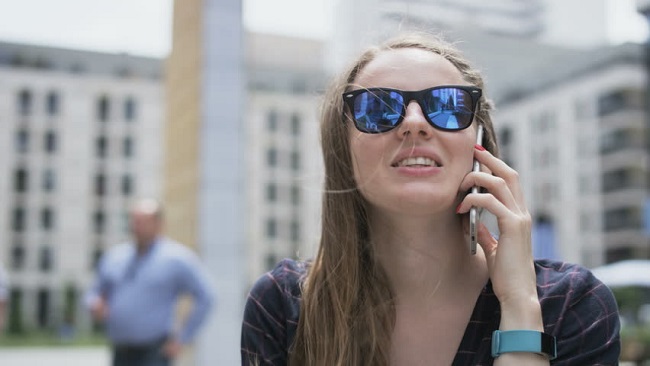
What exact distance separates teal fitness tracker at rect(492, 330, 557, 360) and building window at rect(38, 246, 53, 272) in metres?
58.7

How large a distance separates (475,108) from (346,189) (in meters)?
0.31

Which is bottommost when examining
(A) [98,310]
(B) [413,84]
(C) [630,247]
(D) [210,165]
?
(C) [630,247]

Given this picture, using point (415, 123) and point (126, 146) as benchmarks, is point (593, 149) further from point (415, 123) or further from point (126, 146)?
point (415, 123)

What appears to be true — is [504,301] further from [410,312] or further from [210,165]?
[210,165]

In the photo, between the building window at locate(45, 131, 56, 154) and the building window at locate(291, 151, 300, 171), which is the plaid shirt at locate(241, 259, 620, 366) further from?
the building window at locate(291, 151, 300, 171)

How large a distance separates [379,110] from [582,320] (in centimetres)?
54

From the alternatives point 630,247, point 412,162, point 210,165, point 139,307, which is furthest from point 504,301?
point 630,247

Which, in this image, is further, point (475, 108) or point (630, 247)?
point (630, 247)

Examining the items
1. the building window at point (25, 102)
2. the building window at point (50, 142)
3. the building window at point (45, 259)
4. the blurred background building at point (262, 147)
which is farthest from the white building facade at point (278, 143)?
the building window at point (25, 102)

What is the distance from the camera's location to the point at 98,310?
535cm

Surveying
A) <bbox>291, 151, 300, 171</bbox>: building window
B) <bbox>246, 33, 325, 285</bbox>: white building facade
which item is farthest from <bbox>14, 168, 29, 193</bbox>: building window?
<bbox>291, 151, 300, 171</bbox>: building window

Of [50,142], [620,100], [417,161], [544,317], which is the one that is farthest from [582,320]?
[50,142]

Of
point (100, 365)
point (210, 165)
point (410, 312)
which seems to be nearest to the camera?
point (410, 312)

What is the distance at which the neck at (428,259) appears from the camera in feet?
4.98
